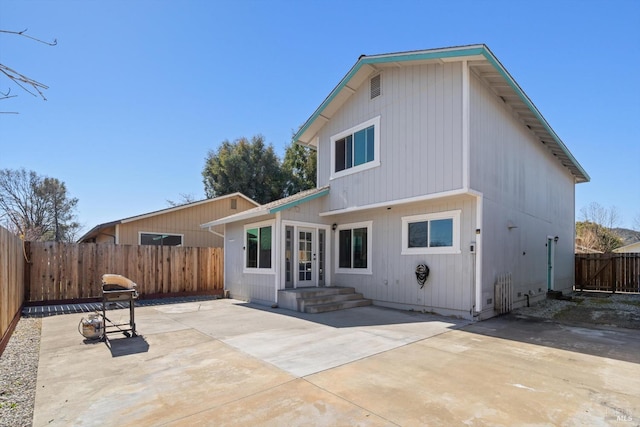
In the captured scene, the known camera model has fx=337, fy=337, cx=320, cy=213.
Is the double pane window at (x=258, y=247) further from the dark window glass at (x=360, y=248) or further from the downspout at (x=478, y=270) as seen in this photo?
the downspout at (x=478, y=270)

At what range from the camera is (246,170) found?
25328mm

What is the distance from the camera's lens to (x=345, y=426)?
2963 millimetres

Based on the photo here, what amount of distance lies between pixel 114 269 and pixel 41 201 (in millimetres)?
24964

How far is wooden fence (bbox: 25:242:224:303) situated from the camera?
991 cm

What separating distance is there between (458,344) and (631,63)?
1090cm

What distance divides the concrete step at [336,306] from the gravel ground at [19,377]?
5.41 meters

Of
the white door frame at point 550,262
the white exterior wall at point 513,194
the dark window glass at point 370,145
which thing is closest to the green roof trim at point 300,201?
the dark window glass at point 370,145

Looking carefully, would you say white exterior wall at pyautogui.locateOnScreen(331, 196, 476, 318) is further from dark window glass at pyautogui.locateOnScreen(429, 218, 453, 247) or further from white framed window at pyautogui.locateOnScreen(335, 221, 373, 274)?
dark window glass at pyautogui.locateOnScreen(429, 218, 453, 247)

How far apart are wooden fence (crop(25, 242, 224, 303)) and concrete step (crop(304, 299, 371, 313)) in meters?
6.05

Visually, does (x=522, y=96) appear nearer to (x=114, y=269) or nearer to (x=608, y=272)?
(x=608, y=272)

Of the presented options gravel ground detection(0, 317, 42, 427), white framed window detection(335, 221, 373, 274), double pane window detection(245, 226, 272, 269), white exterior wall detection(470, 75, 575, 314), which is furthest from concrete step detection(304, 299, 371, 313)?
gravel ground detection(0, 317, 42, 427)

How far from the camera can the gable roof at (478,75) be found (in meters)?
7.41

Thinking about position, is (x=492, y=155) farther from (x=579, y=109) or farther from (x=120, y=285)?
(x=120, y=285)

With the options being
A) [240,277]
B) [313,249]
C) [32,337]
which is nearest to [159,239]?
[240,277]
